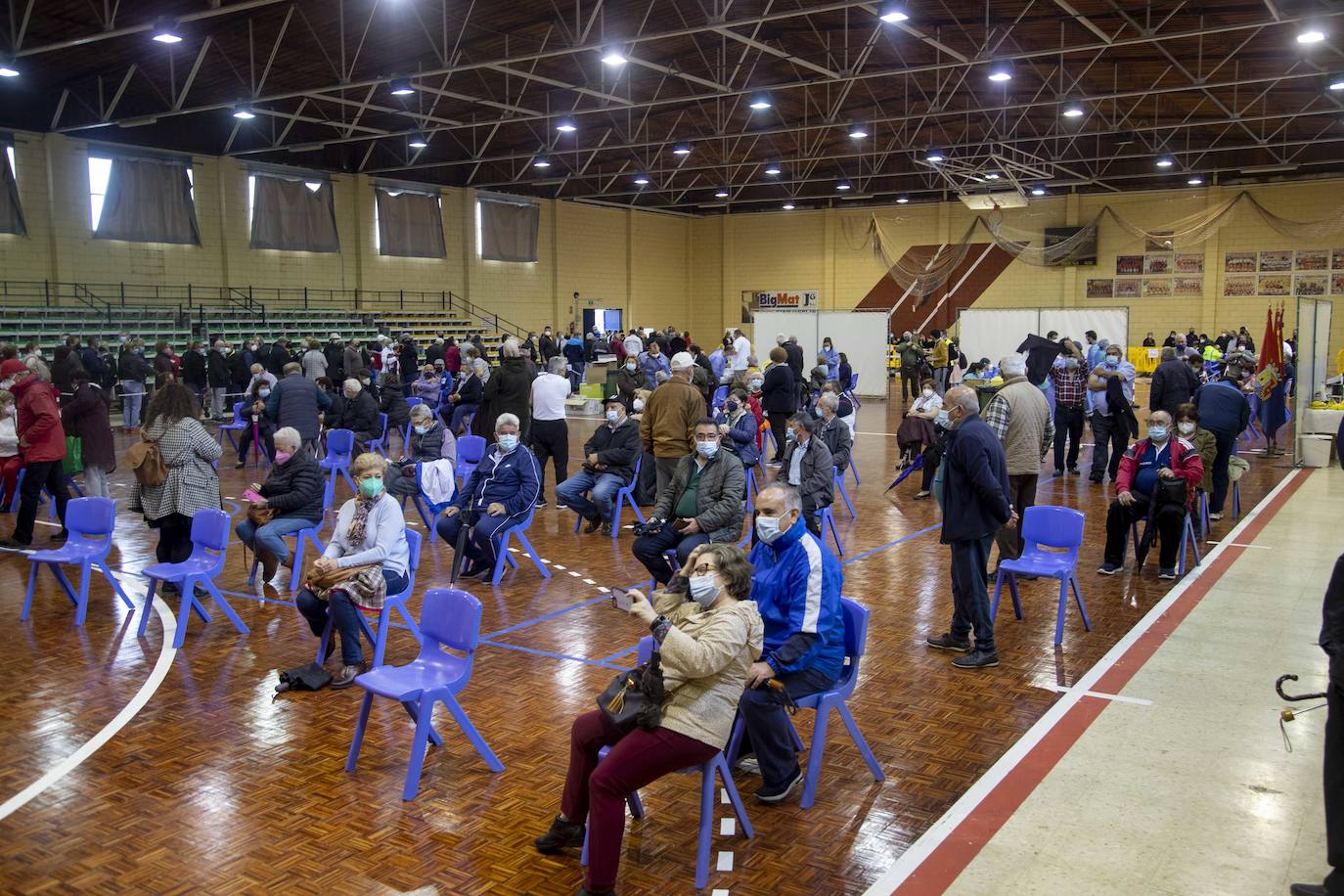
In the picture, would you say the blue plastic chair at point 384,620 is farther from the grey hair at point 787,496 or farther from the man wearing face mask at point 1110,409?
the man wearing face mask at point 1110,409

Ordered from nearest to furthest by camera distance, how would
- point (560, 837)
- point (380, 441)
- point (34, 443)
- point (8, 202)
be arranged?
point (560, 837) < point (34, 443) < point (380, 441) < point (8, 202)

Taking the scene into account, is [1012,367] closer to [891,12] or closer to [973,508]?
[973,508]

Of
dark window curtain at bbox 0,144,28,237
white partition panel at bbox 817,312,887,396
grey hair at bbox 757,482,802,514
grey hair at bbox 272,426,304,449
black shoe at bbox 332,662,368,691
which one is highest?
dark window curtain at bbox 0,144,28,237

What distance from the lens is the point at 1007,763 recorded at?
4355 mm

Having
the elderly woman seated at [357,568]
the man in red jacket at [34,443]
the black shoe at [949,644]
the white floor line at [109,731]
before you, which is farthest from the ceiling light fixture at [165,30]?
the black shoe at [949,644]

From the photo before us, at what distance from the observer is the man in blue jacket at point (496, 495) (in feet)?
24.1

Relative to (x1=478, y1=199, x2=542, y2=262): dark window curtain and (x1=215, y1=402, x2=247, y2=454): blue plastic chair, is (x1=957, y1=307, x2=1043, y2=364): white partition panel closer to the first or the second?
(x1=478, y1=199, x2=542, y2=262): dark window curtain

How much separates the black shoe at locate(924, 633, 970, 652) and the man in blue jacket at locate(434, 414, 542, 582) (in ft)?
9.42

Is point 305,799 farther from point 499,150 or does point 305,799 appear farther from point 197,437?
point 499,150

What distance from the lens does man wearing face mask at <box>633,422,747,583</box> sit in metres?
6.27

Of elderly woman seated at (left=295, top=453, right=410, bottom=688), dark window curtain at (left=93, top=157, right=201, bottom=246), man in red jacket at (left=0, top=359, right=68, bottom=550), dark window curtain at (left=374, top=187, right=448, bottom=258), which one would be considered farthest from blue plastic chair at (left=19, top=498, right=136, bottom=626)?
dark window curtain at (left=374, top=187, right=448, bottom=258)

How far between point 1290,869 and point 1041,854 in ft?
2.53

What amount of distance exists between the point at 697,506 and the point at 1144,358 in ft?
80.8

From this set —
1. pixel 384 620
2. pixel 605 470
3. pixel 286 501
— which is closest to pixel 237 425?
pixel 605 470
